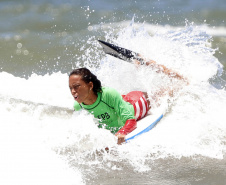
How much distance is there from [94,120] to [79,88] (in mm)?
598

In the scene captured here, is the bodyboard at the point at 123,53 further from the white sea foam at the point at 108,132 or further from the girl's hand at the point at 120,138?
the girl's hand at the point at 120,138

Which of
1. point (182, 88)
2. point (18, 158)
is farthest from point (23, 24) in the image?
point (18, 158)

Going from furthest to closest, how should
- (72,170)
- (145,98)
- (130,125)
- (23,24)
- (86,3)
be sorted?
(86,3)
(23,24)
(145,98)
(130,125)
(72,170)

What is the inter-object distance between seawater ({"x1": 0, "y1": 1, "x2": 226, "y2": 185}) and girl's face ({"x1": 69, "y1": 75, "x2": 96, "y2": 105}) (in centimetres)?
37

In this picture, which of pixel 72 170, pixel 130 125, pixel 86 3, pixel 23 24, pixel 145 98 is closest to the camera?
pixel 72 170

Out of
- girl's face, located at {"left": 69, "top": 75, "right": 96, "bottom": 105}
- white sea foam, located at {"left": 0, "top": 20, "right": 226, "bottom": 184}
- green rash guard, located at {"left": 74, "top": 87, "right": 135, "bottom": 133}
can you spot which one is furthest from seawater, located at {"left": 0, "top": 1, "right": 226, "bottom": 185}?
girl's face, located at {"left": 69, "top": 75, "right": 96, "bottom": 105}

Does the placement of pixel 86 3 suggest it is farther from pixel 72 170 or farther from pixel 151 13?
pixel 72 170

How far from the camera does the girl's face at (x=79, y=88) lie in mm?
4414

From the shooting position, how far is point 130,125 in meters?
4.68

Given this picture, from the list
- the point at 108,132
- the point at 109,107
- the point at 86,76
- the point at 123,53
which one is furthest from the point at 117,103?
the point at 123,53

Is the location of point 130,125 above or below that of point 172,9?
below

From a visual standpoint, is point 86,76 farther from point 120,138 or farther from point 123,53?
point 123,53

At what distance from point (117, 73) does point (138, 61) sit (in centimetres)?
57

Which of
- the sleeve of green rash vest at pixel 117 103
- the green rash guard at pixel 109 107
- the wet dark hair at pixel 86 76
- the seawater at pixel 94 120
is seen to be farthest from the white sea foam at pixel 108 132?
the wet dark hair at pixel 86 76
